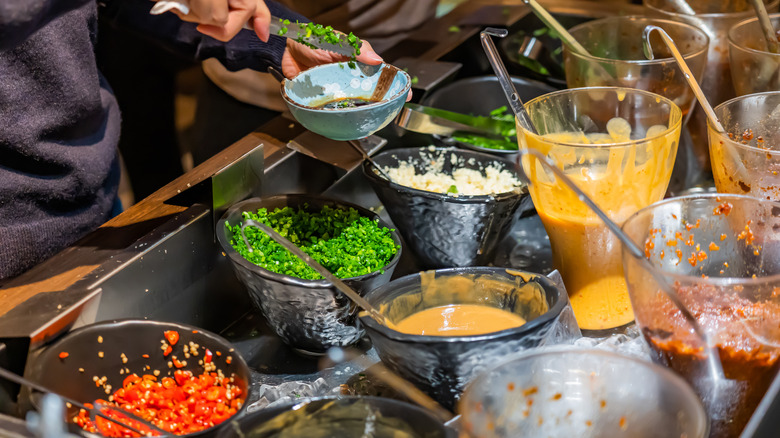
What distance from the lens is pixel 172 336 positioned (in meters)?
1.03

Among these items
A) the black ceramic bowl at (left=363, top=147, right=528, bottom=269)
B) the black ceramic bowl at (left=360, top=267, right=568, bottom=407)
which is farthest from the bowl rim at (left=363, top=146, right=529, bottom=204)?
the black ceramic bowl at (left=360, top=267, right=568, bottom=407)

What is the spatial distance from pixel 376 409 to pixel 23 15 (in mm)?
628

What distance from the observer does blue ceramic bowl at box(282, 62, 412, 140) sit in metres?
1.25

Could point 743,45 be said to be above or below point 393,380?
above

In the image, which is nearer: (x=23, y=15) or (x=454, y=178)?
(x=23, y=15)

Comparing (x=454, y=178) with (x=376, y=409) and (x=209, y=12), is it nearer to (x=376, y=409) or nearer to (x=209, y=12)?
(x=209, y=12)

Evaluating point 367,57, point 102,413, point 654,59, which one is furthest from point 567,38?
point 102,413

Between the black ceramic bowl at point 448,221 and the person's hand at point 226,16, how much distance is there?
1.10 feet

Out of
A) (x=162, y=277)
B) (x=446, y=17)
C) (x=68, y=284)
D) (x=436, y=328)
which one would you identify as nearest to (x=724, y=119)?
(x=436, y=328)

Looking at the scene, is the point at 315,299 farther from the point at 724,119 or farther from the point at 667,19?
the point at 667,19

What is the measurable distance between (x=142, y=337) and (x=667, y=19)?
1279 mm

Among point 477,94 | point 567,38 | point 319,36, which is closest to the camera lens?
point 319,36

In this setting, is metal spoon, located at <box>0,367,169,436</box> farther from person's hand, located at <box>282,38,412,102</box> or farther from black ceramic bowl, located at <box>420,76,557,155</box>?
black ceramic bowl, located at <box>420,76,557,155</box>

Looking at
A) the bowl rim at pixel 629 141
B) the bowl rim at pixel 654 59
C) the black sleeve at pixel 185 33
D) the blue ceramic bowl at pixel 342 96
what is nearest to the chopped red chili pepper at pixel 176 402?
the blue ceramic bowl at pixel 342 96
